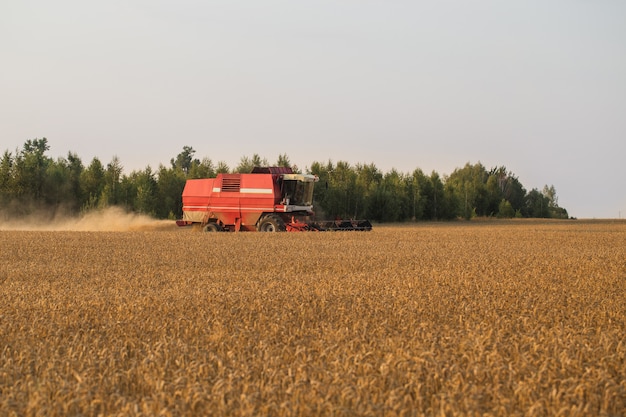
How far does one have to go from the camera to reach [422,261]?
17234mm

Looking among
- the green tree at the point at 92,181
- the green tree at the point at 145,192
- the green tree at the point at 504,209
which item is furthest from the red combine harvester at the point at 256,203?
the green tree at the point at 504,209

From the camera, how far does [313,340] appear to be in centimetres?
743

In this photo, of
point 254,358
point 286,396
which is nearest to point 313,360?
point 254,358

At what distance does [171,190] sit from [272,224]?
71.5 feet

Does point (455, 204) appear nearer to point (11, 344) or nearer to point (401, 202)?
point (401, 202)

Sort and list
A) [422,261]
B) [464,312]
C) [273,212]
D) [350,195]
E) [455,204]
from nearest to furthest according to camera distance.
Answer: [464,312], [422,261], [273,212], [350,195], [455,204]

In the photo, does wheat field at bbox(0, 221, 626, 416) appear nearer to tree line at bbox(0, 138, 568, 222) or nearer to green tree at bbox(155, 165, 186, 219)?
tree line at bbox(0, 138, 568, 222)

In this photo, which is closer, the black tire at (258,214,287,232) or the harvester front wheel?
the black tire at (258,214,287,232)

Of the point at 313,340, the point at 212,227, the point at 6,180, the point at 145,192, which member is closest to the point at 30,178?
the point at 6,180

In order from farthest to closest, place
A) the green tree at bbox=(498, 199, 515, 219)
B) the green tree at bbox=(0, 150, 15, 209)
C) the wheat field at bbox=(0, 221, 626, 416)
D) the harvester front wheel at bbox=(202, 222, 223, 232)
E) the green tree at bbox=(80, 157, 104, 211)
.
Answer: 1. the green tree at bbox=(498, 199, 515, 219)
2. the green tree at bbox=(80, 157, 104, 211)
3. the green tree at bbox=(0, 150, 15, 209)
4. the harvester front wheel at bbox=(202, 222, 223, 232)
5. the wheat field at bbox=(0, 221, 626, 416)

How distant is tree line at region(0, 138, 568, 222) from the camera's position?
45750 mm

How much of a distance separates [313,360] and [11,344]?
3.21m

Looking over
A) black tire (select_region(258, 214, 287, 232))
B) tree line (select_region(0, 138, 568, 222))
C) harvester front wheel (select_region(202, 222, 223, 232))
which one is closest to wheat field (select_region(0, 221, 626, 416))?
black tire (select_region(258, 214, 287, 232))

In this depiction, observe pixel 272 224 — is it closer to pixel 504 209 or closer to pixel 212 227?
pixel 212 227
